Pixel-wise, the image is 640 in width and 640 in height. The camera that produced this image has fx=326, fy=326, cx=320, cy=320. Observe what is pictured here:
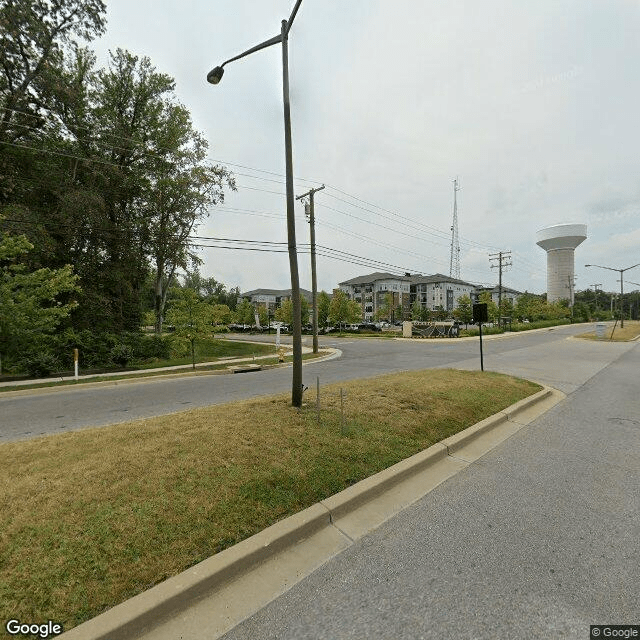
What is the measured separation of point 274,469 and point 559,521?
293 centimetres

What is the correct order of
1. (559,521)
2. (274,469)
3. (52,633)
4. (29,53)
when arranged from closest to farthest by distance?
(52,633) < (559,521) < (274,469) < (29,53)

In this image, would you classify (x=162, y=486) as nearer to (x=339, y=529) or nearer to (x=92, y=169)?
(x=339, y=529)

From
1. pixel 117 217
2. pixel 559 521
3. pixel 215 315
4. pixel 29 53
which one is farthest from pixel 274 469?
pixel 29 53

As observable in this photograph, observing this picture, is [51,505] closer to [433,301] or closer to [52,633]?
[52,633]

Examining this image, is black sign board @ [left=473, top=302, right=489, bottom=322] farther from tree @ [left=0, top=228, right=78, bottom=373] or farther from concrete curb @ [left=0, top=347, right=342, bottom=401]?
tree @ [left=0, top=228, right=78, bottom=373]

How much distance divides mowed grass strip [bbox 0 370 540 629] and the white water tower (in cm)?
13358

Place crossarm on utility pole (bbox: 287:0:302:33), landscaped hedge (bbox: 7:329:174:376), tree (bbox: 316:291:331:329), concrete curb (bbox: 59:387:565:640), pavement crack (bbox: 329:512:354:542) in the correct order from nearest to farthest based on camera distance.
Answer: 1. concrete curb (bbox: 59:387:565:640)
2. pavement crack (bbox: 329:512:354:542)
3. crossarm on utility pole (bbox: 287:0:302:33)
4. landscaped hedge (bbox: 7:329:174:376)
5. tree (bbox: 316:291:331:329)

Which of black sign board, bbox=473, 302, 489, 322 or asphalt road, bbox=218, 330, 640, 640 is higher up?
black sign board, bbox=473, 302, 489, 322

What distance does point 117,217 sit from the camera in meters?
19.8

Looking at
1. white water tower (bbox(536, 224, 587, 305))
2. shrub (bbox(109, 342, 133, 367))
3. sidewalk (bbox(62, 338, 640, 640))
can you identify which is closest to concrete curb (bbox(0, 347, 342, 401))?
shrub (bbox(109, 342, 133, 367))

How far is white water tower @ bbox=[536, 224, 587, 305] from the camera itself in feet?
370

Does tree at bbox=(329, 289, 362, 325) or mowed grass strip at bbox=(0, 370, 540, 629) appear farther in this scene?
tree at bbox=(329, 289, 362, 325)

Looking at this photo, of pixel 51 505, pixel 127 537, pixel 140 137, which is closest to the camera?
pixel 127 537

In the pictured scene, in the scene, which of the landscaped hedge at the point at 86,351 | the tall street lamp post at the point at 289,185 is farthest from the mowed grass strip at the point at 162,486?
the landscaped hedge at the point at 86,351
